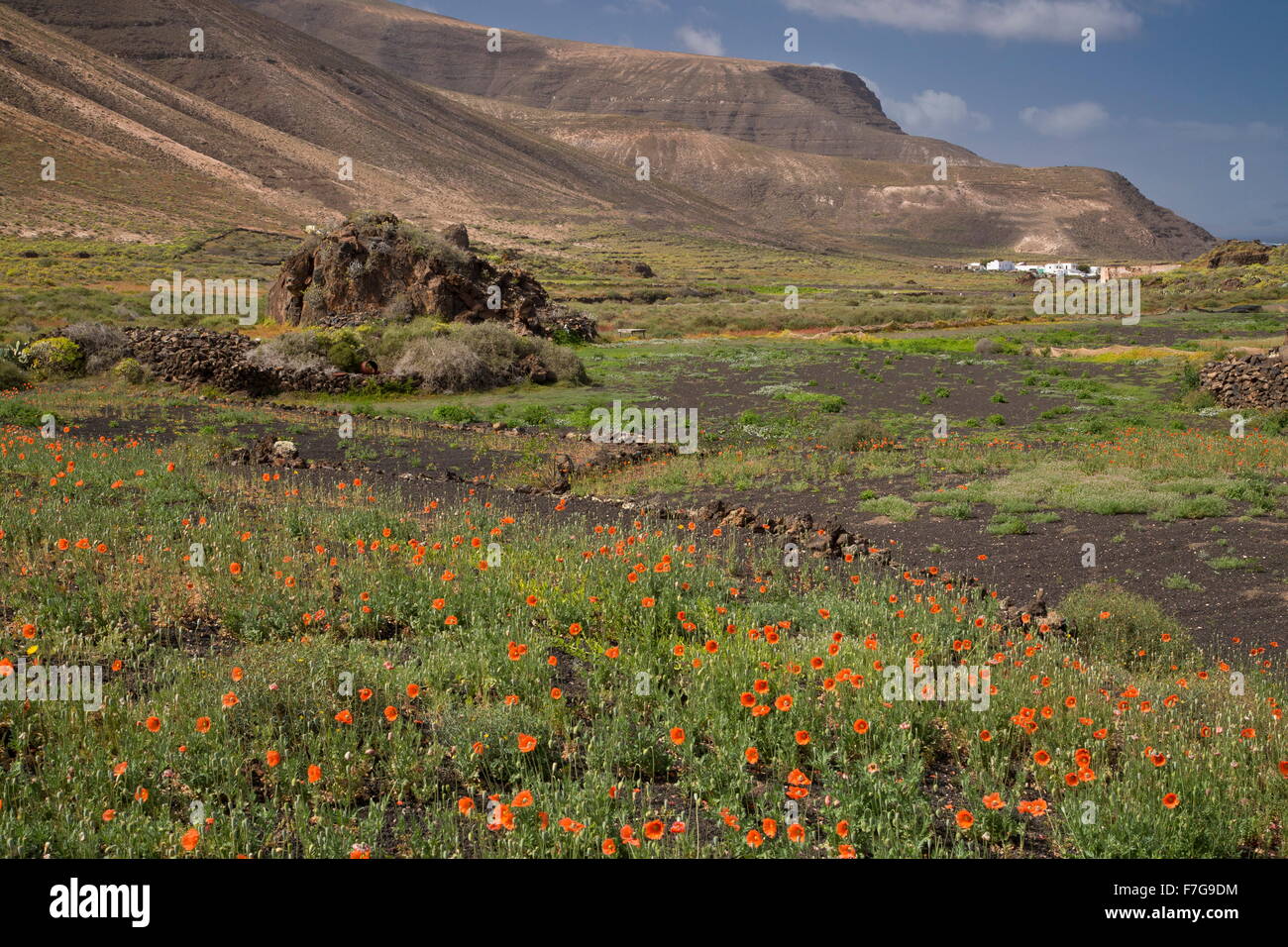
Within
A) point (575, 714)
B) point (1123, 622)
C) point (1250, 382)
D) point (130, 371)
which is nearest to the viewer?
point (575, 714)

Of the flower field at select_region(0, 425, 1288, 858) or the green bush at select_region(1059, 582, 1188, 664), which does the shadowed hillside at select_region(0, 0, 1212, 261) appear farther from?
the green bush at select_region(1059, 582, 1188, 664)

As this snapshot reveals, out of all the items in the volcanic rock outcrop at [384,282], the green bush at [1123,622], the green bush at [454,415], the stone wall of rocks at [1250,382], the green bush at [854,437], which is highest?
the volcanic rock outcrop at [384,282]

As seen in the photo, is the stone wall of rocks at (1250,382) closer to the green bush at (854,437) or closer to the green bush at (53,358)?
the green bush at (854,437)

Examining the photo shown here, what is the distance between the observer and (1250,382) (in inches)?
860

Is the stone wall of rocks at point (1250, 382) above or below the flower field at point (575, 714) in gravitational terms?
above

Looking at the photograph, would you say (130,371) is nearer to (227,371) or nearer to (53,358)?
(53,358)

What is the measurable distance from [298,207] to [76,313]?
252ft

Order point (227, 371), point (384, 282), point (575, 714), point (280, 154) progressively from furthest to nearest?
point (280, 154) → point (384, 282) → point (227, 371) → point (575, 714)

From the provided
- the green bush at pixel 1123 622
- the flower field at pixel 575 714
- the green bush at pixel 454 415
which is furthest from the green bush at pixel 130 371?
the green bush at pixel 1123 622

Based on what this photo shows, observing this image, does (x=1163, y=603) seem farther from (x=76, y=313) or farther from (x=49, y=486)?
(x=76, y=313)

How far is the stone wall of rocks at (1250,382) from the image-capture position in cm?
2138

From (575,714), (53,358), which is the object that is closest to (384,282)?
(53,358)

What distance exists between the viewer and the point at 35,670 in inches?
179
